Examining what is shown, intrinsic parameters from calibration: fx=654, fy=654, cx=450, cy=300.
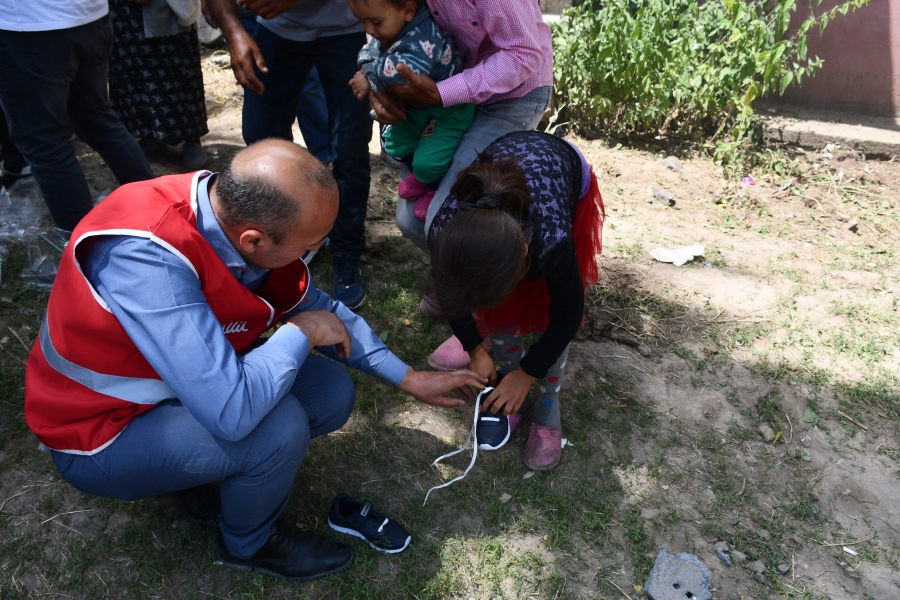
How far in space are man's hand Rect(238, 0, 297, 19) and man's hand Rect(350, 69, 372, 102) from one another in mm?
407

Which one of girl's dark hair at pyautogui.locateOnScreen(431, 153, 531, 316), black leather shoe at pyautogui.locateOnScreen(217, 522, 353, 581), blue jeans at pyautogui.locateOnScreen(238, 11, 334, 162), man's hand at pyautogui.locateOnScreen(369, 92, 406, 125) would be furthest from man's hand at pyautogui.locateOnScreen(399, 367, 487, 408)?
blue jeans at pyautogui.locateOnScreen(238, 11, 334, 162)

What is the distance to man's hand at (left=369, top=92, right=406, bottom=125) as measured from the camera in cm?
234

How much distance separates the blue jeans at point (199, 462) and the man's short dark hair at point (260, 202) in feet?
1.65

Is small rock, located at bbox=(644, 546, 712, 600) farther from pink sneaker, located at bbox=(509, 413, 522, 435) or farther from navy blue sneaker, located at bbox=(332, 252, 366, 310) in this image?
navy blue sneaker, located at bbox=(332, 252, 366, 310)

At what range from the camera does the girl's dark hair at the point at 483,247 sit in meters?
1.69

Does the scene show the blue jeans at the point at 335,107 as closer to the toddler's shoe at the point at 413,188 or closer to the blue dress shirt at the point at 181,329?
the toddler's shoe at the point at 413,188

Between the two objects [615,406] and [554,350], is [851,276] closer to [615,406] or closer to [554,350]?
[615,406]

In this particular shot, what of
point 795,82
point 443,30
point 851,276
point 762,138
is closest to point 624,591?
point 443,30

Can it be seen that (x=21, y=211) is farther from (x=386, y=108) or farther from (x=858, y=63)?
(x=858, y=63)

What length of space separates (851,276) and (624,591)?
7.42ft

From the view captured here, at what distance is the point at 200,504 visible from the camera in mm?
2033

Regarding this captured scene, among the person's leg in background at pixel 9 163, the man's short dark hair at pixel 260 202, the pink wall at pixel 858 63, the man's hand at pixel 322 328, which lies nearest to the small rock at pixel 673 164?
the pink wall at pixel 858 63

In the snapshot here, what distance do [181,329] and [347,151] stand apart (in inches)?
58.6

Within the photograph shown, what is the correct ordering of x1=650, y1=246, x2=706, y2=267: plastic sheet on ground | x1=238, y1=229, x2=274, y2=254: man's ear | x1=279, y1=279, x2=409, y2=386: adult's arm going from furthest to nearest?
x1=650, y1=246, x2=706, y2=267: plastic sheet on ground
x1=279, y1=279, x2=409, y2=386: adult's arm
x1=238, y1=229, x2=274, y2=254: man's ear
